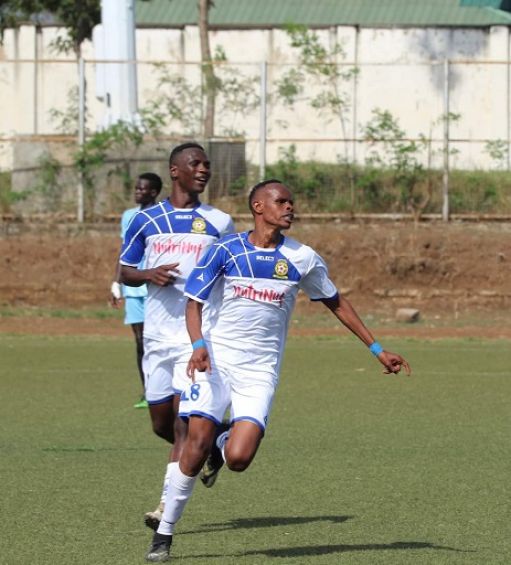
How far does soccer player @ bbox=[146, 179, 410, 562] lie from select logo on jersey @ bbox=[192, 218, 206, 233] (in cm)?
109

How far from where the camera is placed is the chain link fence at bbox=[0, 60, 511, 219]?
86.8 ft

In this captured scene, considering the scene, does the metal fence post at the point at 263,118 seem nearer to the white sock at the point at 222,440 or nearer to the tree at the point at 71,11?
the tree at the point at 71,11

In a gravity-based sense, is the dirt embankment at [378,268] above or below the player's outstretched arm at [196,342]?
below

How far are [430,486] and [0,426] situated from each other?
4.53 meters

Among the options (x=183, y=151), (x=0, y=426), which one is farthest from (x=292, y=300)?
(x=0, y=426)

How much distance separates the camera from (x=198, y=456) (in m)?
7.42

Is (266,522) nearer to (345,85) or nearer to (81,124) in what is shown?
(81,124)

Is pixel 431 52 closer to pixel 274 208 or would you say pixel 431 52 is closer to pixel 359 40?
pixel 359 40

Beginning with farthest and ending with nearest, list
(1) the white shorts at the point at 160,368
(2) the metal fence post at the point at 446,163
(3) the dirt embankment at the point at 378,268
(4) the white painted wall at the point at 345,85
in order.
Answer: (4) the white painted wall at the point at 345,85, (2) the metal fence post at the point at 446,163, (3) the dirt embankment at the point at 378,268, (1) the white shorts at the point at 160,368

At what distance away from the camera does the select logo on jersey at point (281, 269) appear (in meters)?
7.59

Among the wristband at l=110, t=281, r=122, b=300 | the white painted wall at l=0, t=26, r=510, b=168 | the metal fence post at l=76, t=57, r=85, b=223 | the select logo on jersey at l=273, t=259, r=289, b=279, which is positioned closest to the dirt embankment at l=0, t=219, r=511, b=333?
the metal fence post at l=76, t=57, r=85, b=223

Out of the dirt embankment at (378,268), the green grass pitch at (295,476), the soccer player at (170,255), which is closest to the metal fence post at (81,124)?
the dirt embankment at (378,268)

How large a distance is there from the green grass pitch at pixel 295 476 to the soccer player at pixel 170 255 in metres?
0.78

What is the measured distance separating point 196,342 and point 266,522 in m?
1.49
